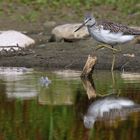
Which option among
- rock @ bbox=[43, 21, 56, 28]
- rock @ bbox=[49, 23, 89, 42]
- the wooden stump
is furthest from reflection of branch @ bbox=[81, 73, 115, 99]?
rock @ bbox=[43, 21, 56, 28]

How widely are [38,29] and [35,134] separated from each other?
499 inches

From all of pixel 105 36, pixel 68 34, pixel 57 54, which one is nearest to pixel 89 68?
pixel 105 36

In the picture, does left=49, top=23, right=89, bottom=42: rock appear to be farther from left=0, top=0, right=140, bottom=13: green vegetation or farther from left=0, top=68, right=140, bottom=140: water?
left=0, top=0, right=140, bottom=13: green vegetation

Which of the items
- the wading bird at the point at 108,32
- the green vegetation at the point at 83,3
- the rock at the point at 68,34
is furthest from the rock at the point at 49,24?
the wading bird at the point at 108,32

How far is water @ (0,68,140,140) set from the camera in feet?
26.9

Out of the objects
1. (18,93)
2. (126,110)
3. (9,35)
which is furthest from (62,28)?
(126,110)

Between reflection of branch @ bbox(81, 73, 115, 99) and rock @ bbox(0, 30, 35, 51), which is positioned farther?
rock @ bbox(0, 30, 35, 51)

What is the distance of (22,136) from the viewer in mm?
7961

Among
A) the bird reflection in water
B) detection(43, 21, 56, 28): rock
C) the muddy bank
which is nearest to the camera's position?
the bird reflection in water

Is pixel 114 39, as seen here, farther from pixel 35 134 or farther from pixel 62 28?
pixel 35 134

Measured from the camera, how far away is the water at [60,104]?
8.19 metres

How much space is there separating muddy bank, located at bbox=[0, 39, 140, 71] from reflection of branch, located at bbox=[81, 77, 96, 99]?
66.0 inches

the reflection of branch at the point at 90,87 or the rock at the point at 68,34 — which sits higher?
the rock at the point at 68,34

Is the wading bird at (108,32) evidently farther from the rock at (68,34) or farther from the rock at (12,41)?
the rock at (68,34)
